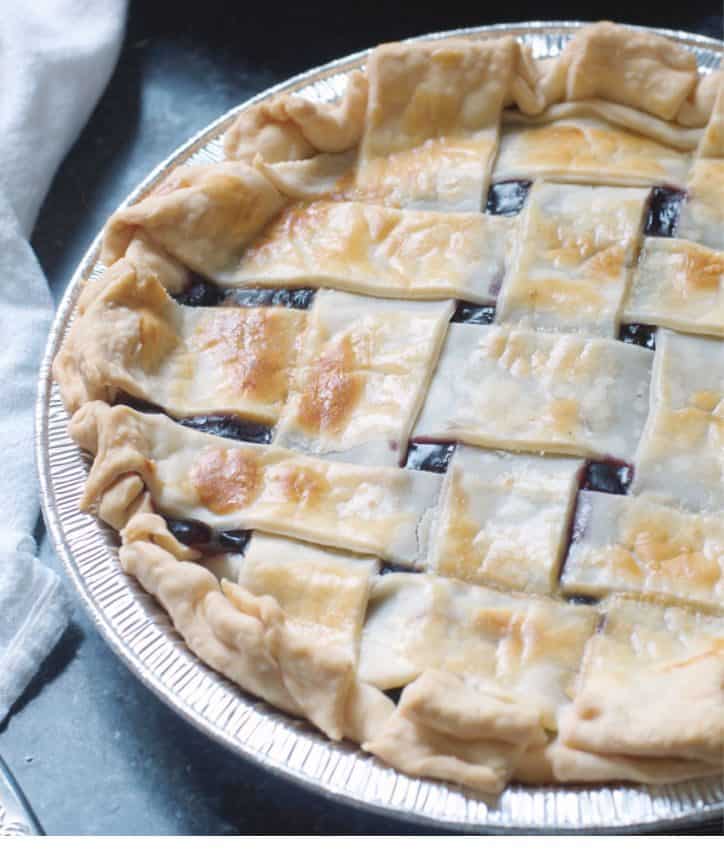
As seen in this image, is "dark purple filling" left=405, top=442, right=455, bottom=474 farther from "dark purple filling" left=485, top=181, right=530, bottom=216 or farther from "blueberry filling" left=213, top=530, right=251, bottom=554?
"dark purple filling" left=485, top=181, right=530, bottom=216

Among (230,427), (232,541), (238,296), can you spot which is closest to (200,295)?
(238,296)

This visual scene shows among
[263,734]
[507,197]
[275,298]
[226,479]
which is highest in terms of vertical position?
[507,197]

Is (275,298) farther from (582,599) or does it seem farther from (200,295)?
(582,599)

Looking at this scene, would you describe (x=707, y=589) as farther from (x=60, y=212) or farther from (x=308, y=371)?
(x=60, y=212)

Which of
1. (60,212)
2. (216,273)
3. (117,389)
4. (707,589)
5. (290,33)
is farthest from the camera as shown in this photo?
(290,33)

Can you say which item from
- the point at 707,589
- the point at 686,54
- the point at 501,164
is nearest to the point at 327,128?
the point at 501,164

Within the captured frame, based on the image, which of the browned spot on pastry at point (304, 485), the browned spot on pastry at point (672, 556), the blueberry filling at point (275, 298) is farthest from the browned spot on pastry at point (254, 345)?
the browned spot on pastry at point (672, 556)

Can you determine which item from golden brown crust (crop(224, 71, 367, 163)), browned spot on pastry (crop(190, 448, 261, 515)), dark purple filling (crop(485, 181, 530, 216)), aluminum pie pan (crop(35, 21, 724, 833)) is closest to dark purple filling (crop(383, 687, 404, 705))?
aluminum pie pan (crop(35, 21, 724, 833))
